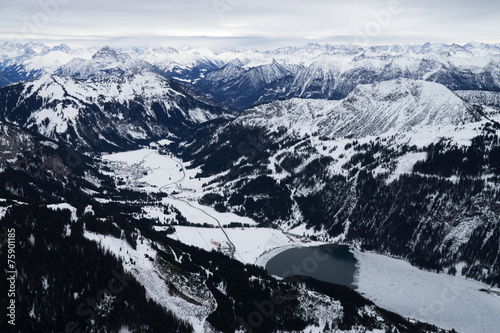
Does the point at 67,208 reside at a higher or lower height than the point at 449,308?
higher

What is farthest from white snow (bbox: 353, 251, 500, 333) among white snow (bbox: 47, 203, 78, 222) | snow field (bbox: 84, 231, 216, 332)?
white snow (bbox: 47, 203, 78, 222)

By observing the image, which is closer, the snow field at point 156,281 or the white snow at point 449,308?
the snow field at point 156,281

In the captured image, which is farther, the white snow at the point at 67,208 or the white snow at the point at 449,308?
the white snow at the point at 449,308

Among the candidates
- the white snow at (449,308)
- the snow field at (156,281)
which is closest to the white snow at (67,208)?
the snow field at (156,281)

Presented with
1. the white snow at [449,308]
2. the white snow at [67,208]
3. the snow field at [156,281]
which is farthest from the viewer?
the white snow at [449,308]

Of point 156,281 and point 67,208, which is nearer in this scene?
point 156,281

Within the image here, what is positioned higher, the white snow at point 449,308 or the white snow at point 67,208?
the white snow at point 67,208

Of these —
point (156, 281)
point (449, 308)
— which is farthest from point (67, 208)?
point (449, 308)

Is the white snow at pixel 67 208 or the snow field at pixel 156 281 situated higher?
the white snow at pixel 67 208

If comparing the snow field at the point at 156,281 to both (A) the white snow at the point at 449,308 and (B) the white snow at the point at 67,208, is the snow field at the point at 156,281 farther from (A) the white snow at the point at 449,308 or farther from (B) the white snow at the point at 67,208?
(A) the white snow at the point at 449,308

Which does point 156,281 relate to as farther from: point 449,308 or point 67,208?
point 449,308

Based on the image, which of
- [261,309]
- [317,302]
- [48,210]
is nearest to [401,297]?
[317,302]

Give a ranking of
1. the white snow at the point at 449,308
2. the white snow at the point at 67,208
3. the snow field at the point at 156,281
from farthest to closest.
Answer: the white snow at the point at 449,308 < the white snow at the point at 67,208 < the snow field at the point at 156,281
